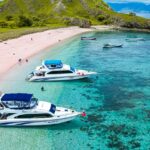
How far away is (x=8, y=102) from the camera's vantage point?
42.0m

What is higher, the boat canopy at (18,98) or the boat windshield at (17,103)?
the boat canopy at (18,98)

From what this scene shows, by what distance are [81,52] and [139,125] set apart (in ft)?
211

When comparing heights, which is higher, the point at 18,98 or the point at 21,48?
the point at 18,98

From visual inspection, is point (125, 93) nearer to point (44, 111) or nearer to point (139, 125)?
point (139, 125)

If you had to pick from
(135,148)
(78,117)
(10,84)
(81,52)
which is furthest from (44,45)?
(135,148)

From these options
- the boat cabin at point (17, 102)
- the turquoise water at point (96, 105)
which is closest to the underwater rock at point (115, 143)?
the turquoise water at point (96, 105)

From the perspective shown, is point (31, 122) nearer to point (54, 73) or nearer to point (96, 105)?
point (96, 105)

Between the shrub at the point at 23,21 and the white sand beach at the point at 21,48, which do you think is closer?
the white sand beach at the point at 21,48

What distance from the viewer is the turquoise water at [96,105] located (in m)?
38.5

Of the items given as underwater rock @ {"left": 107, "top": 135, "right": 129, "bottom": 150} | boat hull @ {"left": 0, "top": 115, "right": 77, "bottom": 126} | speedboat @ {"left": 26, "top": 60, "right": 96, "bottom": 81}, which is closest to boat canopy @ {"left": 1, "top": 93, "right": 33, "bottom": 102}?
boat hull @ {"left": 0, "top": 115, "right": 77, "bottom": 126}

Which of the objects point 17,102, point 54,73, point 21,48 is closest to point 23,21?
point 21,48

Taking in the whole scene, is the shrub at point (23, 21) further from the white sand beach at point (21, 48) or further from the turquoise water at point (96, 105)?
the turquoise water at point (96, 105)

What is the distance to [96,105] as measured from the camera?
5122 cm

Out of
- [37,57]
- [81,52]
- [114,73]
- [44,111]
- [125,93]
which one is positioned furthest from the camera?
[81,52]
